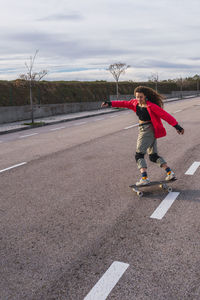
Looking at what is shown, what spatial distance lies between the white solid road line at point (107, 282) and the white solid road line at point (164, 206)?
52.4 inches

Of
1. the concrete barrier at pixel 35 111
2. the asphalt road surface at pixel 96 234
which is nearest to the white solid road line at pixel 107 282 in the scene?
the asphalt road surface at pixel 96 234

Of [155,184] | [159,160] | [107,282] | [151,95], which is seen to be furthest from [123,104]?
[107,282]

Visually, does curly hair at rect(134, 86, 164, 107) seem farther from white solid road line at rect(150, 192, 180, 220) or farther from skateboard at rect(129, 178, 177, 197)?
white solid road line at rect(150, 192, 180, 220)

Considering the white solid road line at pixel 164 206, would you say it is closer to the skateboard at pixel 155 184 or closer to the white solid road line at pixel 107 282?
the skateboard at pixel 155 184

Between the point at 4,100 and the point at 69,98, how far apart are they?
35.3 ft

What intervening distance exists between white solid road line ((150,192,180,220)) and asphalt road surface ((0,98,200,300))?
28 millimetres

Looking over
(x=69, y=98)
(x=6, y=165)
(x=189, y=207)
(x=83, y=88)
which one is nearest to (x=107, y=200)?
(x=189, y=207)

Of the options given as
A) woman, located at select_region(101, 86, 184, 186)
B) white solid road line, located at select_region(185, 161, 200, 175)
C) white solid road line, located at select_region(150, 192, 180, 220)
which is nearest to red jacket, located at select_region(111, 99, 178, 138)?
woman, located at select_region(101, 86, 184, 186)

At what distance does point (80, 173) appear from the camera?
693 cm

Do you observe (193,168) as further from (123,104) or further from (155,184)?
(123,104)

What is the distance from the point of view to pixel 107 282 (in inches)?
117

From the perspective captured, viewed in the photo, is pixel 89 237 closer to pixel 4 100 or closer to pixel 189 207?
pixel 189 207

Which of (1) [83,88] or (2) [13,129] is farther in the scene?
(1) [83,88]

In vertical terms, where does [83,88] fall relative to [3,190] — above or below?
above
